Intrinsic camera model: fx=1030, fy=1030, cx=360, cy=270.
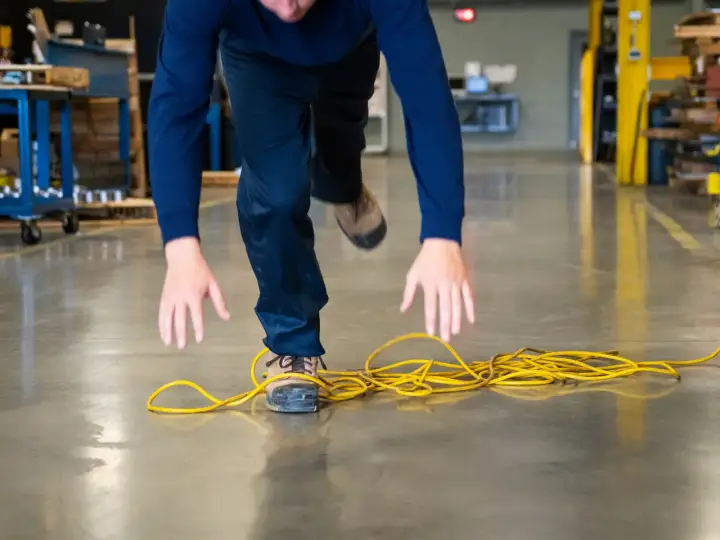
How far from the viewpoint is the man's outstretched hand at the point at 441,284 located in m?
1.67

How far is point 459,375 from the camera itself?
255 centimetres

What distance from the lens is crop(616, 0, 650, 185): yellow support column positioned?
9.46 meters

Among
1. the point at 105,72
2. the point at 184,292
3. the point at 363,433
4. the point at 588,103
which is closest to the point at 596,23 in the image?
the point at 588,103

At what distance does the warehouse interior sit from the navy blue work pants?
0.24m

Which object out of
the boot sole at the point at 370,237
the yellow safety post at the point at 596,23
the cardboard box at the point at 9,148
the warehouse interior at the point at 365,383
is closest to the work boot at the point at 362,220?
the boot sole at the point at 370,237

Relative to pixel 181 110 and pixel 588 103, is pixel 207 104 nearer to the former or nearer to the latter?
pixel 181 110

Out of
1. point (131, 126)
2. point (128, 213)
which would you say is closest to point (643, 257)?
point (128, 213)

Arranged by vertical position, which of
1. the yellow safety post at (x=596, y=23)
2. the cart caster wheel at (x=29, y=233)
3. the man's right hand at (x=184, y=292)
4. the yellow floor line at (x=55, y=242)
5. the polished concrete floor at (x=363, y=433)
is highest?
the yellow safety post at (x=596, y=23)

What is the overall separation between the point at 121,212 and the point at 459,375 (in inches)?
188

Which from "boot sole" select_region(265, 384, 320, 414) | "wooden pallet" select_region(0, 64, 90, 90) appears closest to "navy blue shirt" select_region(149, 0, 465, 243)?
"boot sole" select_region(265, 384, 320, 414)

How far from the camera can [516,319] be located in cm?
331

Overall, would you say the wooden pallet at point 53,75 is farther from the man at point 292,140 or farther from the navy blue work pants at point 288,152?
the navy blue work pants at point 288,152

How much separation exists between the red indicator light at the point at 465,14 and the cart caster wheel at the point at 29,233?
14504mm

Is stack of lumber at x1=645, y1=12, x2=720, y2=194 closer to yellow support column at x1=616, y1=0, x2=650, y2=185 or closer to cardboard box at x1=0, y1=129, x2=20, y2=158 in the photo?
yellow support column at x1=616, y1=0, x2=650, y2=185
